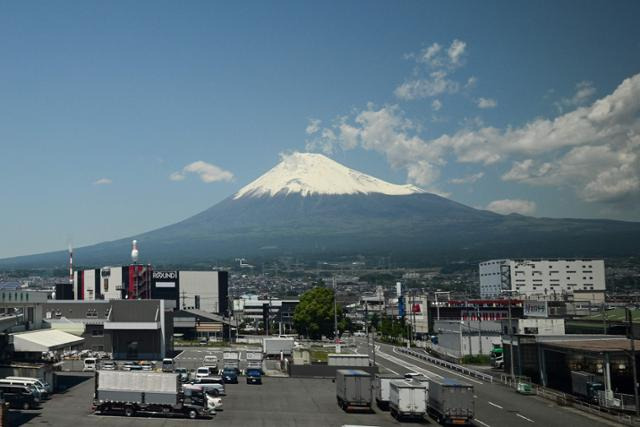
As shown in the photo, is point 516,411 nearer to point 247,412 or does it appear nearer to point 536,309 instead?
point 247,412

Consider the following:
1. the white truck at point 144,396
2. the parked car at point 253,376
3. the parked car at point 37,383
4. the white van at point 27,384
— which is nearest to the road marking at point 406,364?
the parked car at point 253,376

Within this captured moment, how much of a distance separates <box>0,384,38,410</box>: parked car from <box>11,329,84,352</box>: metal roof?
10.2 meters

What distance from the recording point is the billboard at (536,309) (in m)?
113

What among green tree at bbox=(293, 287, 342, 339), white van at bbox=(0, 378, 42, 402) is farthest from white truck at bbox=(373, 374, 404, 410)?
green tree at bbox=(293, 287, 342, 339)

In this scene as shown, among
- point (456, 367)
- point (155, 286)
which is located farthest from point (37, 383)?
point (155, 286)

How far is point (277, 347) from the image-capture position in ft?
283

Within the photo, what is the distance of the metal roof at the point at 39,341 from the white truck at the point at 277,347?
96.8ft

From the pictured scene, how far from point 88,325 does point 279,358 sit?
2250cm

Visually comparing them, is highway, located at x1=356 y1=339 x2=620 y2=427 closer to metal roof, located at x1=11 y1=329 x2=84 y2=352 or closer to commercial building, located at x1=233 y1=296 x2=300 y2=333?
metal roof, located at x1=11 y1=329 x2=84 y2=352

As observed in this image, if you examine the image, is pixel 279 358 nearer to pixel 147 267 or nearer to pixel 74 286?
pixel 147 267

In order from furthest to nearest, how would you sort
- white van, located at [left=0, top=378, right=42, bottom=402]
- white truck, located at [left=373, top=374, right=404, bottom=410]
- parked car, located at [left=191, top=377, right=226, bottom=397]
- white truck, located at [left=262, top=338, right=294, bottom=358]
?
white truck, located at [left=262, top=338, right=294, bottom=358], parked car, located at [left=191, top=377, right=226, bottom=397], white truck, located at [left=373, top=374, right=404, bottom=410], white van, located at [left=0, top=378, right=42, bottom=402]

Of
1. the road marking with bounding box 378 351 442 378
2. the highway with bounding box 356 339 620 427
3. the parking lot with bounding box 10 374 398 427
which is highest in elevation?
the parking lot with bounding box 10 374 398 427

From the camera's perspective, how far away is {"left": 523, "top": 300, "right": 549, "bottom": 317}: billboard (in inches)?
4437

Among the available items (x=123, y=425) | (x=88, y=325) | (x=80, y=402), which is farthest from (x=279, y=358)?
(x=123, y=425)
